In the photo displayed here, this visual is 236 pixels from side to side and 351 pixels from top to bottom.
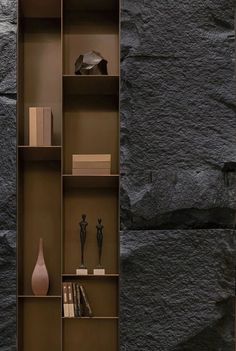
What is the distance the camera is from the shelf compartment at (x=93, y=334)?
3.78 metres

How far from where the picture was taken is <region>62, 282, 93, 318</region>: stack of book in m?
3.63

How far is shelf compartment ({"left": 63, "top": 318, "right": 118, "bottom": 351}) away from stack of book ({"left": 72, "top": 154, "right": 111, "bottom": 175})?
0.85 m

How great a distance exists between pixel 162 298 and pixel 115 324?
17.5 inches

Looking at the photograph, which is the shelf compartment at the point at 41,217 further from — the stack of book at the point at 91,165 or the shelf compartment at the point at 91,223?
the stack of book at the point at 91,165

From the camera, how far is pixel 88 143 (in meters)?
3.89

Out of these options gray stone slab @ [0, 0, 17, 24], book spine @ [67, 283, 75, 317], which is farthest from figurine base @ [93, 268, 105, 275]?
gray stone slab @ [0, 0, 17, 24]

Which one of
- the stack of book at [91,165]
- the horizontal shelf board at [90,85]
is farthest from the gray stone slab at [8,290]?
the horizontal shelf board at [90,85]

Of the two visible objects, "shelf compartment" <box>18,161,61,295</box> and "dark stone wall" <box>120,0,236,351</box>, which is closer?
"dark stone wall" <box>120,0,236,351</box>

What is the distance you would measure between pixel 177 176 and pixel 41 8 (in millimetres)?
1251

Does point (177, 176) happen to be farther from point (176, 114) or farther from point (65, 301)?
point (65, 301)

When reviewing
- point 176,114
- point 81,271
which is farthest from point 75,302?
point 176,114

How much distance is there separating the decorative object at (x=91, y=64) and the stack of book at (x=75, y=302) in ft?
3.90

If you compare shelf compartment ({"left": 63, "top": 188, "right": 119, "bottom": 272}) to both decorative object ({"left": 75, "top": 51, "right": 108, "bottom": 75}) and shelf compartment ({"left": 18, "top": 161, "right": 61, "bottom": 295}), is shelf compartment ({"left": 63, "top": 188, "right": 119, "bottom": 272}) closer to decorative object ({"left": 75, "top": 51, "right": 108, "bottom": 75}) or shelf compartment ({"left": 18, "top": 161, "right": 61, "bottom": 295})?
shelf compartment ({"left": 18, "top": 161, "right": 61, "bottom": 295})

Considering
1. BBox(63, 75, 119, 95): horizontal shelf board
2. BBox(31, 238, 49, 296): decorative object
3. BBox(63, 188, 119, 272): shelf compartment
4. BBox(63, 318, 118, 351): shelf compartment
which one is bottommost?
BBox(63, 318, 118, 351): shelf compartment
